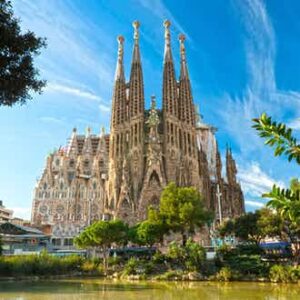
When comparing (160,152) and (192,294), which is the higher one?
(160,152)

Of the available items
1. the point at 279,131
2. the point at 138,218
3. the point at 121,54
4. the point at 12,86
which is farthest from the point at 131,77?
the point at 279,131

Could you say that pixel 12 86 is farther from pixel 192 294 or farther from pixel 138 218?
pixel 138 218

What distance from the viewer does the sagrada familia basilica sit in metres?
55.7

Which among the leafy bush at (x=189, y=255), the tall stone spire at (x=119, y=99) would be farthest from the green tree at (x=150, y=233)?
the tall stone spire at (x=119, y=99)

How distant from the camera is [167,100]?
2397 inches

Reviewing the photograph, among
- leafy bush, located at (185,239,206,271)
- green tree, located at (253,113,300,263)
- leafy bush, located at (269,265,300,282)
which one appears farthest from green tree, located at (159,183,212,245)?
green tree, located at (253,113,300,263)

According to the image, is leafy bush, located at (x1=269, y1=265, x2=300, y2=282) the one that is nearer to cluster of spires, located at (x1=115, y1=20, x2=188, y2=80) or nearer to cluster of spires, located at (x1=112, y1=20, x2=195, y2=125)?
cluster of spires, located at (x1=112, y1=20, x2=195, y2=125)

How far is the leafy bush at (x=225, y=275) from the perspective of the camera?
27.2m

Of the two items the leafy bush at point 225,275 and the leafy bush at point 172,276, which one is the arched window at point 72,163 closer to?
the leafy bush at point 172,276

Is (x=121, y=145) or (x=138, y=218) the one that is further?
(x=121, y=145)

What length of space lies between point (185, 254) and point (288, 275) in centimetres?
859

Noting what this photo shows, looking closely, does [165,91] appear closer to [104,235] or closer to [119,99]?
[119,99]

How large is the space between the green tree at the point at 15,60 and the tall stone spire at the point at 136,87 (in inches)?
2026

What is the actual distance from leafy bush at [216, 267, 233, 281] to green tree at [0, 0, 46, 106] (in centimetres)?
2322
